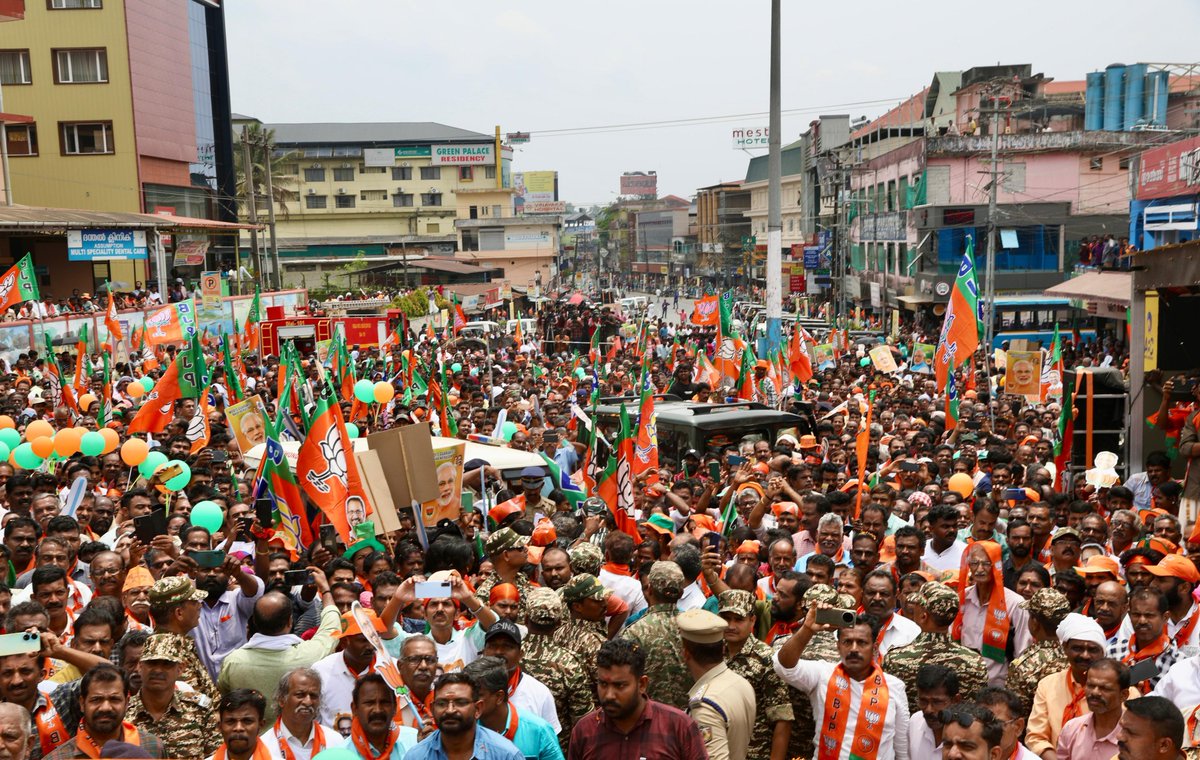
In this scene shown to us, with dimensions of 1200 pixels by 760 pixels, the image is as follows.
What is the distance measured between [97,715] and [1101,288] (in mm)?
21321

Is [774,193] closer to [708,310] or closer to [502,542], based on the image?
[708,310]

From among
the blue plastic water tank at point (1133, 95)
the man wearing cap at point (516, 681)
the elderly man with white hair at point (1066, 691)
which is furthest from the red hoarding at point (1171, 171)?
the blue plastic water tank at point (1133, 95)

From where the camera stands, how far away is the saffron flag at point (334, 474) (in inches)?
356

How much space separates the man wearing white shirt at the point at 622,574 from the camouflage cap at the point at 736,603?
1.28 m

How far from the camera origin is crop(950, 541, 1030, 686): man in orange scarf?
21.6 ft

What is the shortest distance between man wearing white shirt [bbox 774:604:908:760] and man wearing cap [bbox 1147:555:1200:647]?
5.47ft

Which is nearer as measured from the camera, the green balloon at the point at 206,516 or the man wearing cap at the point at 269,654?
the man wearing cap at the point at 269,654

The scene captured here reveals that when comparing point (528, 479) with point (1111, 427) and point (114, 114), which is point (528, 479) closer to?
point (1111, 427)

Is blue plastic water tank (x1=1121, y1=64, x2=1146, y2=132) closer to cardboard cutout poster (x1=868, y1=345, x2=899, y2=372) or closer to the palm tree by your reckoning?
cardboard cutout poster (x1=868, y1=345, x2=899, y2=372)

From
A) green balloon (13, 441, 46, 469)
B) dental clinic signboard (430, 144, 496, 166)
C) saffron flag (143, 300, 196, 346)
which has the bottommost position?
green balloon (13, 441, 46, 469)

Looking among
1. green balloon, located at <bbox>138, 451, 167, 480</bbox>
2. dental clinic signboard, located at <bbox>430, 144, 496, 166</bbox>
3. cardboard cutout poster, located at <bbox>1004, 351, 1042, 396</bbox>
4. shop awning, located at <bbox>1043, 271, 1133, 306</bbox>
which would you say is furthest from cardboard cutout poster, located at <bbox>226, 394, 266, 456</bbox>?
dental clinic signboard, located at <bbox>430, 144, 496, 166</bbox>

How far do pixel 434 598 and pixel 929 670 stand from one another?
226 centimetres

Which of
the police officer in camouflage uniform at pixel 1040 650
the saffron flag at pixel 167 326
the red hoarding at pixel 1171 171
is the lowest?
the police officer in camouflage uniform at pixel 1040 650

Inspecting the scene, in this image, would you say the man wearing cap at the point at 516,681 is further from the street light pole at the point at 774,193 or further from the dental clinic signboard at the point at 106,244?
the dental clinic signboard at the point at 106,244
